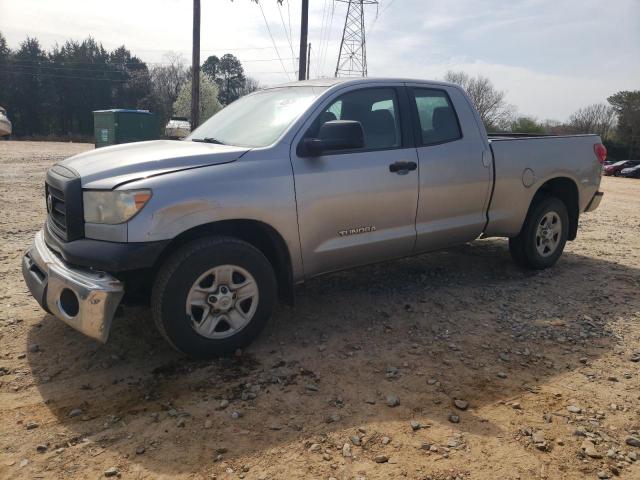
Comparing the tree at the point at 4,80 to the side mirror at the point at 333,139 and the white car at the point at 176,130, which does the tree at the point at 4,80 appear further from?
the side mirror at the point at 333,139

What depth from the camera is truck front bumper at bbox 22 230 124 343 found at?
2.97 m

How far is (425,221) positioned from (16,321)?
11.1 feet

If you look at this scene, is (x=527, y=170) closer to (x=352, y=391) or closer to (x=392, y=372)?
(x=392, y=372)

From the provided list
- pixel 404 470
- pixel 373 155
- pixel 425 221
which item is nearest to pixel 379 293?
pixel 425 221

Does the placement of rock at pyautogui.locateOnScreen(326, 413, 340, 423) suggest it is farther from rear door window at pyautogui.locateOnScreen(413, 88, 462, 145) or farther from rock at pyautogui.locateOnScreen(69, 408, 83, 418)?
rear door window at pyautogui.locateOnScreen(413, 88, 462, 145)

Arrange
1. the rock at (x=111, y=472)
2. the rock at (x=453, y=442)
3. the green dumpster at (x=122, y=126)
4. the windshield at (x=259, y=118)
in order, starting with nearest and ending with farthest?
the rock at (x=111, y=472) → the rock at (x=453, y=442) → the windshield at (x=259, y=118) → the green dumpster at (x=122, y=126)

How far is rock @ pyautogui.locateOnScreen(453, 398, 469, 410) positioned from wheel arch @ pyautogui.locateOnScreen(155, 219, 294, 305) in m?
1.37

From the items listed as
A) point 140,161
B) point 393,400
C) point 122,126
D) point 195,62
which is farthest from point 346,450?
point 195,62

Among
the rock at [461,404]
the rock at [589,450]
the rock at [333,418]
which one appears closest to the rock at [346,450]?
the rock at [333,418]

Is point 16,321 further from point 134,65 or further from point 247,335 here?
point 134,65

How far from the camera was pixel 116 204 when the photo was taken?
3039 millimetres

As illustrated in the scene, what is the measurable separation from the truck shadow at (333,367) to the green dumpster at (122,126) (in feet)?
48.6

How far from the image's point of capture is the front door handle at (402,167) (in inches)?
160

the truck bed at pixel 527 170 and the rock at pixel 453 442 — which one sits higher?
the truck bed at pixel 527 170
